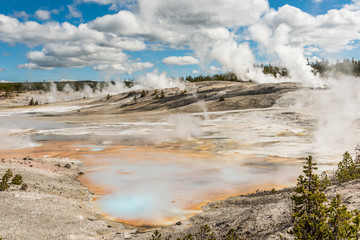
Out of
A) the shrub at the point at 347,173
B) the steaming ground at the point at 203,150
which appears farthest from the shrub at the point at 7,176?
the shrub at the point at 347,173

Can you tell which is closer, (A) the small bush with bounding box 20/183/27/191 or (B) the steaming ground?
(A) the small bush with bounding box 20/183/27/191

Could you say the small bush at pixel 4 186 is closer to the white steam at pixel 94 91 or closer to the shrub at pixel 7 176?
the shrub at pixel 7 176

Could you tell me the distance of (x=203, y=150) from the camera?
23.9m

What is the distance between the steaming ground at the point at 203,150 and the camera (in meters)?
13.0

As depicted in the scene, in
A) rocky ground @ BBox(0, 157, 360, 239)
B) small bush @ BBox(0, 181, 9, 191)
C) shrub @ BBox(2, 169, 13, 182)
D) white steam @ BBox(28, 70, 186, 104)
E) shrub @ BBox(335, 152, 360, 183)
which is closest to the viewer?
rocky ground @ BBox(0, 157, 360, 239)

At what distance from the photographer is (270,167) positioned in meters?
17.9

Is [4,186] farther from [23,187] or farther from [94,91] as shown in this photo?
[94,91]

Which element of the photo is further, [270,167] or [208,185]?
[270,167]

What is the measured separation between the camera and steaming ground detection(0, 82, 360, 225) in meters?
13.0

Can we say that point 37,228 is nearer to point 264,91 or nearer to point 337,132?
point 337,132

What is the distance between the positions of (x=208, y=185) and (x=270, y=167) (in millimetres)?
5359

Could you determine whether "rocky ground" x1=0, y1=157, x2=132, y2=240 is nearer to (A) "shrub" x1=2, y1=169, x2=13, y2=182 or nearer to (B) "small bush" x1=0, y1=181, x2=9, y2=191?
(B) "small bush" x1=0, y1=181, x2=9, y2=191

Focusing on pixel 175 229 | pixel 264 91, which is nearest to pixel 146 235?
pixel 175 229

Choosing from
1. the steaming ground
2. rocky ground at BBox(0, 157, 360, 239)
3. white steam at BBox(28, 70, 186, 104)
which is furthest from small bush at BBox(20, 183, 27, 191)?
white steam at BBox(28, 70, 186, 104)
